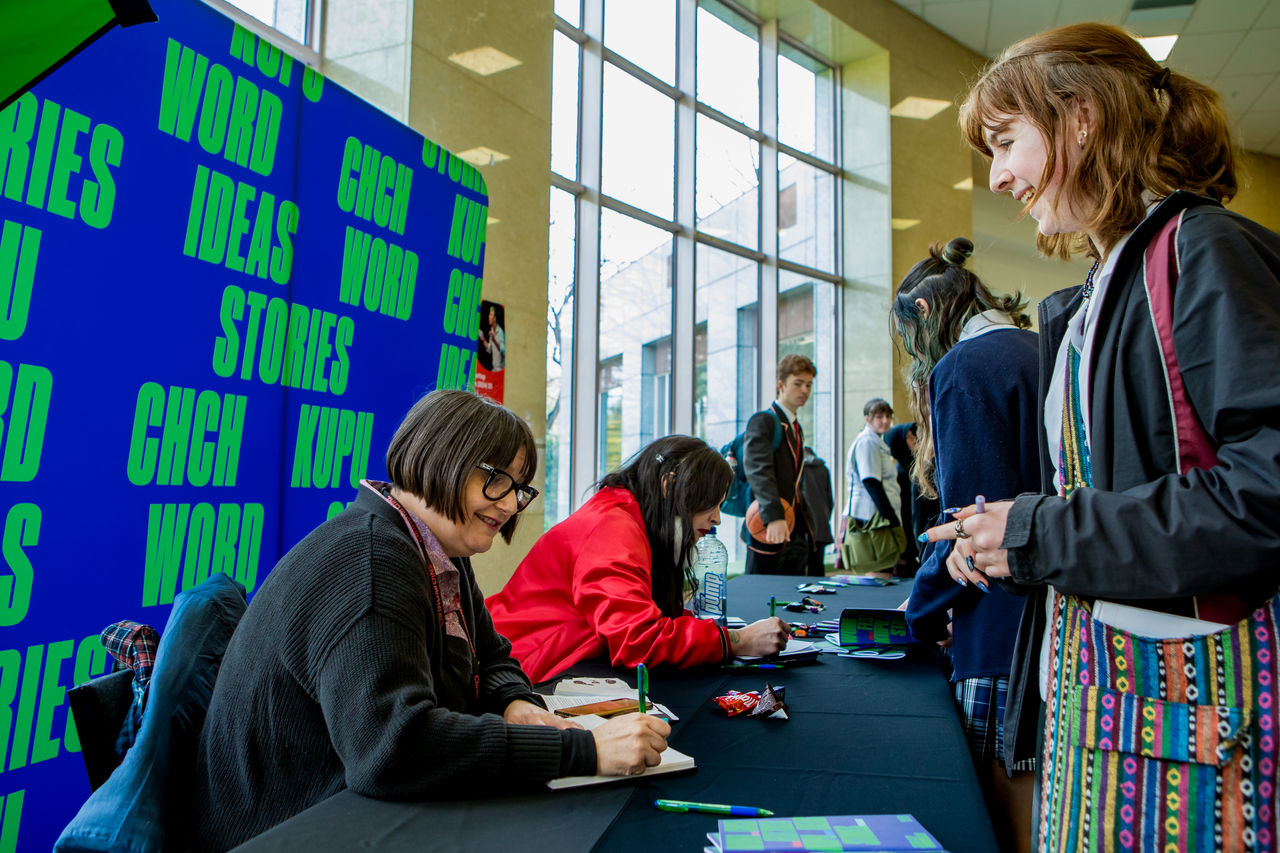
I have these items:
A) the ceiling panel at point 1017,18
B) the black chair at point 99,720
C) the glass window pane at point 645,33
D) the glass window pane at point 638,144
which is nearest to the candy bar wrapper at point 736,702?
the black chair at point 99,720

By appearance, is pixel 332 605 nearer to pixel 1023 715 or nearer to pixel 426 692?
pixel 426 692

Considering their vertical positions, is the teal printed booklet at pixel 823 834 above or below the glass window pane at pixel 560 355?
below

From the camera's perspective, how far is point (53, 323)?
1.87 metres

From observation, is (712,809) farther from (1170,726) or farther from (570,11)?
(570,11)

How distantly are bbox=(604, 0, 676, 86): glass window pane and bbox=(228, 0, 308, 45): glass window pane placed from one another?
237cm

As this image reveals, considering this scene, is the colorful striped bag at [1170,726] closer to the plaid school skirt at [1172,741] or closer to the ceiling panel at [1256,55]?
the plaid school skirt at [1172,741]

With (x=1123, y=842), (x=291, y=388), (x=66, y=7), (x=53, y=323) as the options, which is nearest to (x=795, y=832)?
(x=1123, y=842)

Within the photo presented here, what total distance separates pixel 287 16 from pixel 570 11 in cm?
216

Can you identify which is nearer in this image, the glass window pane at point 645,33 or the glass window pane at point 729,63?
the glass window pane at point 645,33

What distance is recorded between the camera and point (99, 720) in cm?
120

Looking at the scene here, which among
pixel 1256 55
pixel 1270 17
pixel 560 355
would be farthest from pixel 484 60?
pixel 1256 55

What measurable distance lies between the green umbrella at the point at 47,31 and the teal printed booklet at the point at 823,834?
3.87 ft

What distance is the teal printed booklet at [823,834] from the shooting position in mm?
861

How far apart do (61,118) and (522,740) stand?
182 centimetres
